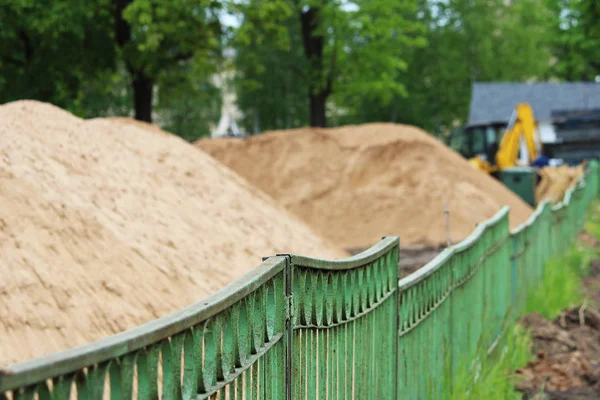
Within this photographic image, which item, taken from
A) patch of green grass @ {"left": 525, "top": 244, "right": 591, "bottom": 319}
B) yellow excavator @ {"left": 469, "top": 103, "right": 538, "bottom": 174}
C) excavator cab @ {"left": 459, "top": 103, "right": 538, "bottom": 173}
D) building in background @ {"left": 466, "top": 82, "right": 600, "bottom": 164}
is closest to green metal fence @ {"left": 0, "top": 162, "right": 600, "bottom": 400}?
patch of green grass @ {"left": 525, "top": 244, "right": 591, "bottom": 319}

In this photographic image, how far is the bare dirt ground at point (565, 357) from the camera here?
7.16m

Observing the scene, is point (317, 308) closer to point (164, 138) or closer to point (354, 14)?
point (164, 138)

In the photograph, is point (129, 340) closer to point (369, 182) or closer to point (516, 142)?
point (369, 182)

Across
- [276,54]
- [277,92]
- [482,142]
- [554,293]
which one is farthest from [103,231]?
[277,92]

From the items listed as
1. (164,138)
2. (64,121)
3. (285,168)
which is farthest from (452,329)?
(285,168)

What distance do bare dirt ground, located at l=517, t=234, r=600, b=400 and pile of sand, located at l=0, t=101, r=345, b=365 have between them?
2.58 m

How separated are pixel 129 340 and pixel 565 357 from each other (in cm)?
671

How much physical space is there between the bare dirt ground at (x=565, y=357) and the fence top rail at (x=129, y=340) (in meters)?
4.02

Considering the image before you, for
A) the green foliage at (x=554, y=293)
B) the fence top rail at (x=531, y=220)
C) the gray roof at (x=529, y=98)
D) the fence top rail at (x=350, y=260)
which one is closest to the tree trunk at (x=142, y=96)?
the green foliage at (x=554, y=293)

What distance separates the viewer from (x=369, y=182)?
21391 mm

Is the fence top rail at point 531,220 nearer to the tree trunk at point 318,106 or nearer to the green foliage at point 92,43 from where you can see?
the green foliage at point 92,43

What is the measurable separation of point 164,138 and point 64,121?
107 inches

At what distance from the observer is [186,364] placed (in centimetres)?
242

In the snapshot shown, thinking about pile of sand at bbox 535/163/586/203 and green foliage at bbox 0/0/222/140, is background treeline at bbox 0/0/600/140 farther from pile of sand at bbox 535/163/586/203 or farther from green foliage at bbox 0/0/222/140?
pile of sand at bbox 535/163/586/203
